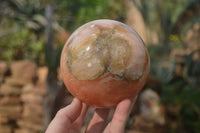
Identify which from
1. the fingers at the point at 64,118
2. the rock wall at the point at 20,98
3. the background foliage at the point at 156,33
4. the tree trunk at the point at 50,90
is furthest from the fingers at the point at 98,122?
the rock wall at the point at 20,98

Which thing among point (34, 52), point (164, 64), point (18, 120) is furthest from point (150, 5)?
point (18, 120)

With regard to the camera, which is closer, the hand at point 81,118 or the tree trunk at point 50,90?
the hand at point 81,118

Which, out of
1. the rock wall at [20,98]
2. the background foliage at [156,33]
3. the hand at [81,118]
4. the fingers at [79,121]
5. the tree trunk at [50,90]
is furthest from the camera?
the rock wall at [20,98]

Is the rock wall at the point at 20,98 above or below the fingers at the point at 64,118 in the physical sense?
below

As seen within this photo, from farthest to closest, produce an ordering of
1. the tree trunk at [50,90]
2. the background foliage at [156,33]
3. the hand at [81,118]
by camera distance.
Result: the background foliage at [156,33]
the tree trunk at [50,90]
the hand at [81,118]

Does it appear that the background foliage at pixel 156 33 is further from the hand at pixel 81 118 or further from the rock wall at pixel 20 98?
the hand at pixel 81 118

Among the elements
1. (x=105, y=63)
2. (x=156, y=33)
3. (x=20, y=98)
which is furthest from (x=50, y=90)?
(x=156, y=33)

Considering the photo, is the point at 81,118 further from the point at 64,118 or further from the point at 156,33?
the point at 156,33
